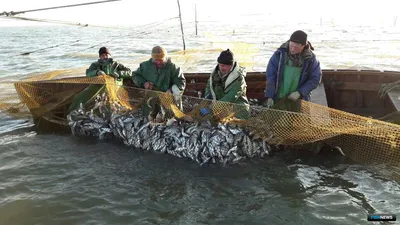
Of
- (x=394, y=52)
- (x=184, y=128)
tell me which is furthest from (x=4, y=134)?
(x=394, y=52)

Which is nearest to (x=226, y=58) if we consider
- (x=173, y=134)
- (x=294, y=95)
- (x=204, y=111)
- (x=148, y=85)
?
(x=204, y=111)

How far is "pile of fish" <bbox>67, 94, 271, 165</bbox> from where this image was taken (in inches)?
288

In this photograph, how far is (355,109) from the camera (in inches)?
396

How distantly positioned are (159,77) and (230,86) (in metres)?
1.96

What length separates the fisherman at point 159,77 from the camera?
27.8ft

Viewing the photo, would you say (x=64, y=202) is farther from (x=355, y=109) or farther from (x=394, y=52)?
(x=394, y=52)

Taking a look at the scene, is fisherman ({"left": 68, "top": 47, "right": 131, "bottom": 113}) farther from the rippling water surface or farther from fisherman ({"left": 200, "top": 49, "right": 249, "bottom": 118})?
fisherman ({"left": 200, "top": 49, "right": 249, "bottom": 118})

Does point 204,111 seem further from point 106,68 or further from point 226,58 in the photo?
point 106,68

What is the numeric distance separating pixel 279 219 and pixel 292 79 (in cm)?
300

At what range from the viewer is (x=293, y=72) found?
24.1 feet

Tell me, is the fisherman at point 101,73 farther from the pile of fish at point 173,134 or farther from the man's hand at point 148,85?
the man's hand at point 148,85

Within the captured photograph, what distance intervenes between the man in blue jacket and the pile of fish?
1044 millimetres

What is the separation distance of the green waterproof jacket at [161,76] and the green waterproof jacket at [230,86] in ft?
3.51

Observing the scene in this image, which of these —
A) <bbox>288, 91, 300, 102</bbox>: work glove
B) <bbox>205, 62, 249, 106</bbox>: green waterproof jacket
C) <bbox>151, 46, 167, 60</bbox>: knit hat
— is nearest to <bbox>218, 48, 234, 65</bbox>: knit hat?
<bbox>205, 62, 249, 106</bbox>: green waterproof jacket
